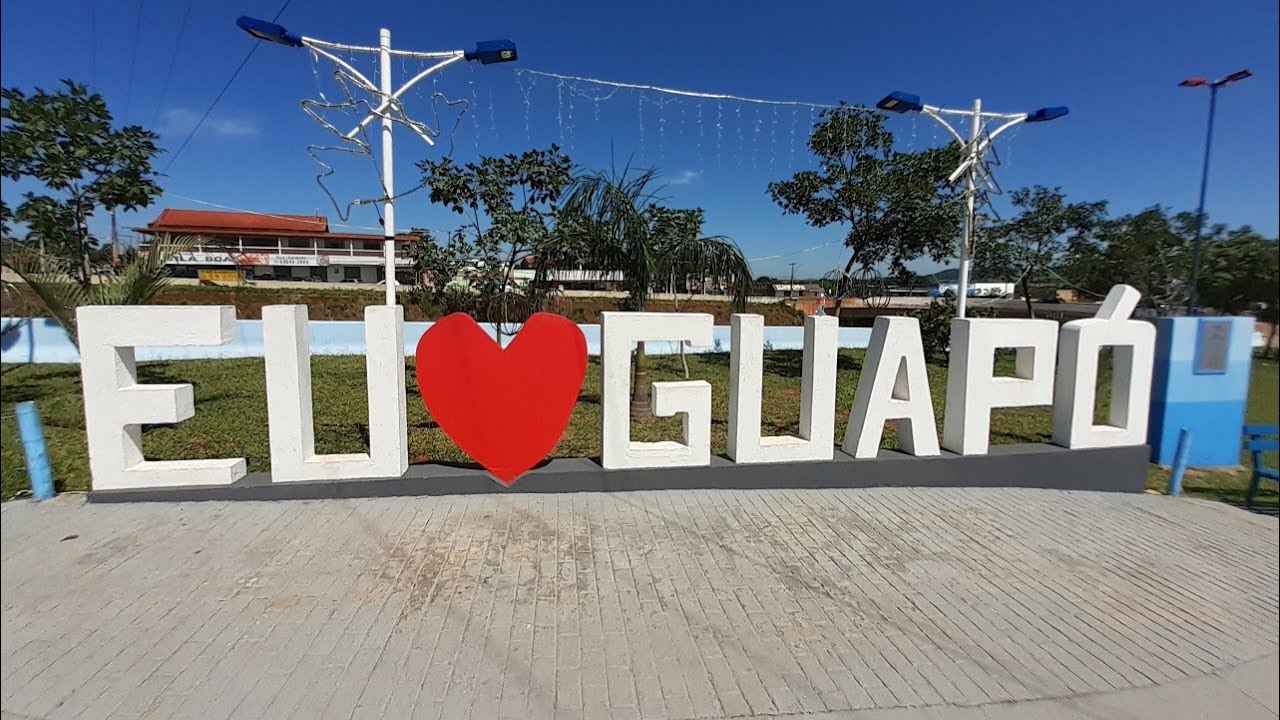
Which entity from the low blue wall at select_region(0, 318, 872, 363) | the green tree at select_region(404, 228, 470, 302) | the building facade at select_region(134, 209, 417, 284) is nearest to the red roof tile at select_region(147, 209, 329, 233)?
the building facade at select_region(134, 209, 417, 284)

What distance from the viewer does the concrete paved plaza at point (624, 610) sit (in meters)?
2.63

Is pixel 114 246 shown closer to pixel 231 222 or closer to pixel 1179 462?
pixel 1179 462

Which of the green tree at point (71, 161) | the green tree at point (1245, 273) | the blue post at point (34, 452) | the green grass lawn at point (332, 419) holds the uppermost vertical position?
the green tree at point (71, 161)

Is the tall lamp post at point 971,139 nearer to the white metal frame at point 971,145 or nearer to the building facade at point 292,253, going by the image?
the white metal frame at point 971,145

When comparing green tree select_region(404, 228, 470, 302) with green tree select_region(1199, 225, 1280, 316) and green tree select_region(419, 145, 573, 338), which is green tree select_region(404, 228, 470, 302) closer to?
green tree select_region(419, 145, 573, 338)

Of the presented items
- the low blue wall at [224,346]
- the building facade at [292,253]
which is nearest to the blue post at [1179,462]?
the low blue wall at [224,346]

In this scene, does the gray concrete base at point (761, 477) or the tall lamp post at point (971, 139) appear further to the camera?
the tall lamp post at point (971, 139)

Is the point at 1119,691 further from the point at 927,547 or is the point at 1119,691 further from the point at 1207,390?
the point at 1207,390

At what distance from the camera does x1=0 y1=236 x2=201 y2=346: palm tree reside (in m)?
6.46

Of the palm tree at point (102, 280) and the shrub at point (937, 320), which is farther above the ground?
the palm tree at point (102, 280)

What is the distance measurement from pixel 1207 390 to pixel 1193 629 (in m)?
4.70

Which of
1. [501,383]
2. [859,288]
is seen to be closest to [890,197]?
[859,288]

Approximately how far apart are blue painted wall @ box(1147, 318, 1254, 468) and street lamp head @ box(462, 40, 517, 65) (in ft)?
24.5

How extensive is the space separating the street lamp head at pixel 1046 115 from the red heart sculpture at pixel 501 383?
24.2ft
